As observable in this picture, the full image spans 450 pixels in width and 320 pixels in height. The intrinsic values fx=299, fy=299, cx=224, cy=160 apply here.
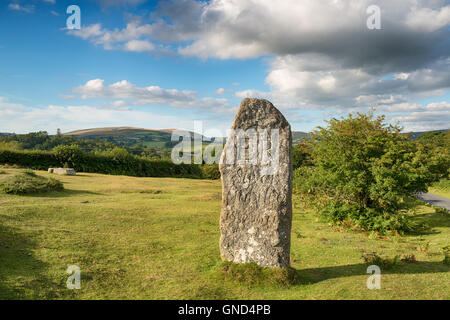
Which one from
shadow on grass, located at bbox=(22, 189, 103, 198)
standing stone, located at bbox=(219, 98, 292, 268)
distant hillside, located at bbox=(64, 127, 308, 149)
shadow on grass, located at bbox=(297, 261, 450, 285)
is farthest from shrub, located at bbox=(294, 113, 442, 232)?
distant hillside, located at bbox=(64, 127, 308, 149)

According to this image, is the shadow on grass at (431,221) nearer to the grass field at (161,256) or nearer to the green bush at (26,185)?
the grass field at (161,256)

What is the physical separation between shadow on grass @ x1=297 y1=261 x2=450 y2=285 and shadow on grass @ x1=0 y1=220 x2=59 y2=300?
6.54 meters

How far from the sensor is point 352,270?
9227 millimetres

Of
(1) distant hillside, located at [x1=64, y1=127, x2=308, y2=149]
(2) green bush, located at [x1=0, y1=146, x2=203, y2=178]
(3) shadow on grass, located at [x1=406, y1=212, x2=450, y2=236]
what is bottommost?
(3) shadow on grass, located at [x1=406, y1=212, x2=450, y2=236]

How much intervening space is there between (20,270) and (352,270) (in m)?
9.40

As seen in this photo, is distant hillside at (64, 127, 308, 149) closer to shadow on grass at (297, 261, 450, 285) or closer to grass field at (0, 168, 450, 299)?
grass field at (0, 168, 450, 299)

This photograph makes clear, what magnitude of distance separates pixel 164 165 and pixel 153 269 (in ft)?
128

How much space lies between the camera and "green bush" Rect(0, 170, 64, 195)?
17.6 meters

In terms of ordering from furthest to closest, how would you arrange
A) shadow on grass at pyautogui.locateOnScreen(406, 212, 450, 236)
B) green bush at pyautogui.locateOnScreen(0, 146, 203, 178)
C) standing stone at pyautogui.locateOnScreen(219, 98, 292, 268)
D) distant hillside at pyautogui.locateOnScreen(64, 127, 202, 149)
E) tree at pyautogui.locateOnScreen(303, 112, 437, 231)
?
distant hillside at pyautogui.locateOnScreen(64, 127, 202, 149) < green bush at pyautogui.locateOnScreen(0, 146, 203, 178) < shadow on grass at pyautogui.locateOnScreen(406, 212, 450, 236) < tree at pyautogui.locateOnScreen(303, 112, 437, 231) < standing stone at pyautogui.locateOnScreen(219, 98, 292, 268)

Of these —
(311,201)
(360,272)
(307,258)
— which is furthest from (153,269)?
(311,201)

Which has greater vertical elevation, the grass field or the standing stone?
the standing stone

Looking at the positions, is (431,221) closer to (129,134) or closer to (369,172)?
(369,172)
